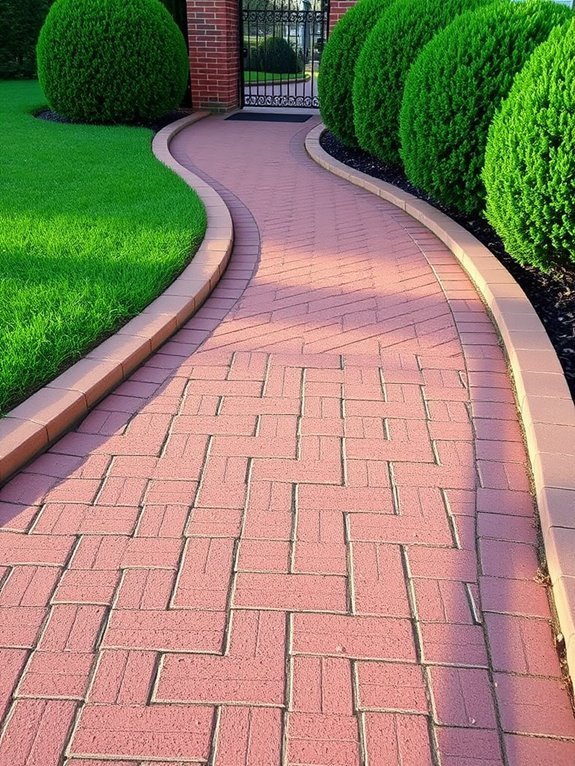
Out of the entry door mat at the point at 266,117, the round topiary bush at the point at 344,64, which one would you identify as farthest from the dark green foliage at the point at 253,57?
the round topiary bush at the point at 344,64

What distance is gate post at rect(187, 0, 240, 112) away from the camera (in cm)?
1154

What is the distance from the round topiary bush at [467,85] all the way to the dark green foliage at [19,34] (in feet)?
52.6

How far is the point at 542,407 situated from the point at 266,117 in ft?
35.5

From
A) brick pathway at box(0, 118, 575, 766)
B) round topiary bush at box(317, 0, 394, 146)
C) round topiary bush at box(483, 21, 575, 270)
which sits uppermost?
round topiary bush at box(317, 0, 394, 146)

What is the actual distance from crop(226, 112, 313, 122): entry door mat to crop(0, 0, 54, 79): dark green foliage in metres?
9.01

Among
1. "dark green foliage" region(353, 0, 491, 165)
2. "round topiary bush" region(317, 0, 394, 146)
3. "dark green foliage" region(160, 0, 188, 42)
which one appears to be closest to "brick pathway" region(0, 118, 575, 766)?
"dark green foliage" region(353, 0, 491, 165)

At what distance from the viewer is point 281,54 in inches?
798

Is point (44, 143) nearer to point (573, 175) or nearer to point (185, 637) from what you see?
point (573, 175)

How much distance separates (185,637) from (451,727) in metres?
0.75

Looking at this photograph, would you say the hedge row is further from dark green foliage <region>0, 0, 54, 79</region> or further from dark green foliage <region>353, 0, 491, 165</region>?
dark green foliage <region>0, 0, 54, 79</region>

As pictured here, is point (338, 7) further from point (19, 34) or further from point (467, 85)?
point (19, 34)

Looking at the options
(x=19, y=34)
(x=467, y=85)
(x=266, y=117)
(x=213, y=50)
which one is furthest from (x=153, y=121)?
(x=19, y=34)

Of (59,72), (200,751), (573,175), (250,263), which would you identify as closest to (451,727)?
(200,751)

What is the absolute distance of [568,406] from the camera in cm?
287
